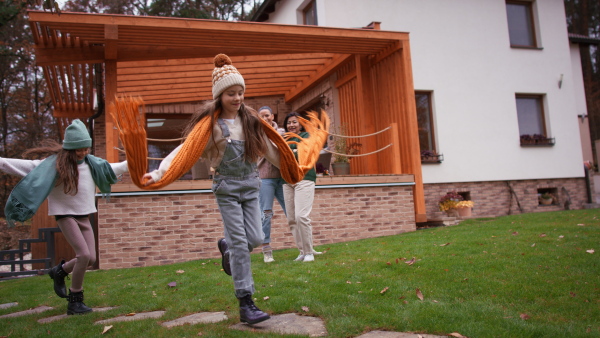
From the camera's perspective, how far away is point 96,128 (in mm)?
14523

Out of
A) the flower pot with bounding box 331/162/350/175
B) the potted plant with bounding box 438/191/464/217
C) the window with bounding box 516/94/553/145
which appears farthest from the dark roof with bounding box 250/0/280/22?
the potted plant with bounding box 438/191/464/217

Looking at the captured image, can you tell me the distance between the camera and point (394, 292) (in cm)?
411

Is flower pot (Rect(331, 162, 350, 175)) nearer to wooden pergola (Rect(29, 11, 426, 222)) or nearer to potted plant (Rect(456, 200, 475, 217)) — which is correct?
wooden pergola (Rect(29, 11, 426, 222))

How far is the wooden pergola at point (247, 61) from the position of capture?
858 centimetres

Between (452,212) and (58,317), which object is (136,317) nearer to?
→ (58,317)

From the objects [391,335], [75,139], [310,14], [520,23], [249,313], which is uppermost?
[310,14]

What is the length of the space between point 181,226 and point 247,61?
5.18m

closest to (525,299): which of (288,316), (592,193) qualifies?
(288,316)

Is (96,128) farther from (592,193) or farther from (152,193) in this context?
(592,193)

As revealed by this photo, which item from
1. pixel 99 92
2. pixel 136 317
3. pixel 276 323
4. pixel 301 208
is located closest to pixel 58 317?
pixel 136 317

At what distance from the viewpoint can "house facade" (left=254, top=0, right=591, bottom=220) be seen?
13.2m

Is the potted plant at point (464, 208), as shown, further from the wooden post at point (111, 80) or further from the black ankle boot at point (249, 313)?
the black ankle boot at point (249, 313)

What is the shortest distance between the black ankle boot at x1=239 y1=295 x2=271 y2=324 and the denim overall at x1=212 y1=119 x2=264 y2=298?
49 mm

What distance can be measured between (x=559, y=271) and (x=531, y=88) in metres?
11.2
